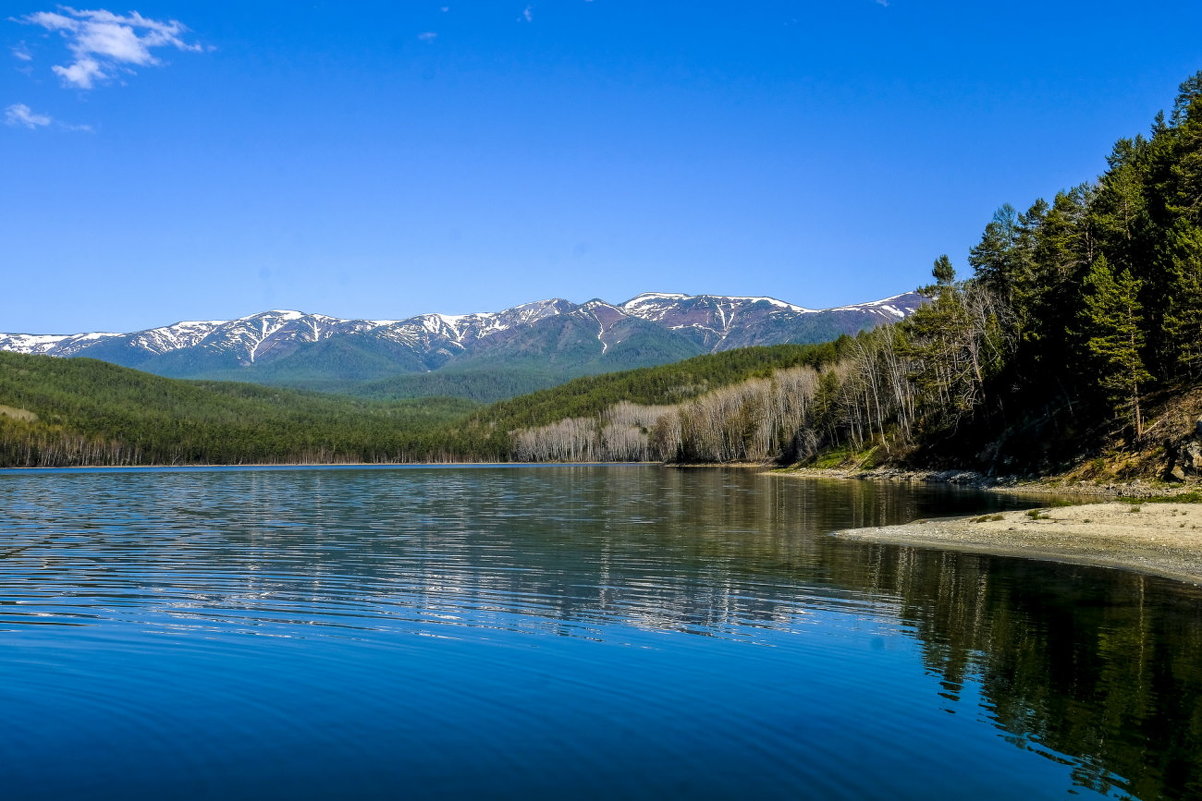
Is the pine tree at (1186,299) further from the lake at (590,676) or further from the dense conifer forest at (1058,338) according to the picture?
the lake at (590,676)

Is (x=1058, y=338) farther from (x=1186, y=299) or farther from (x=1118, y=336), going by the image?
(x=1186, y=299)

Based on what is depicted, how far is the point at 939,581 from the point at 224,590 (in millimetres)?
24197

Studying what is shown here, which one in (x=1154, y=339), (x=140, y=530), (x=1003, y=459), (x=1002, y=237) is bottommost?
(x=140, y=530)

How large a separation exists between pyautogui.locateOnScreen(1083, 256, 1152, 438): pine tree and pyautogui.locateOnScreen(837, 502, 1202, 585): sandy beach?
25156 mm

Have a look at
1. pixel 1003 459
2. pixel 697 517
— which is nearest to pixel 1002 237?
pixel 1003 459

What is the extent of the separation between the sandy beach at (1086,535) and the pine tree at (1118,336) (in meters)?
25.2

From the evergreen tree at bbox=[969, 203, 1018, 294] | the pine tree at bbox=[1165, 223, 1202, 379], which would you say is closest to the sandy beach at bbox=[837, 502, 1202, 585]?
the pine tree at bbox=[1165, 223, 1202, 379]

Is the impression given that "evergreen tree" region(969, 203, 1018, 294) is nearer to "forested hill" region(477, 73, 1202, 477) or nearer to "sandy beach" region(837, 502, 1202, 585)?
"forested hill" region(477, 73, 1202, 477)

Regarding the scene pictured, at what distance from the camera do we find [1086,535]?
40.2m

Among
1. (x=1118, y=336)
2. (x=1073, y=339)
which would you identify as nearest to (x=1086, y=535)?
(x=1118, y=336)

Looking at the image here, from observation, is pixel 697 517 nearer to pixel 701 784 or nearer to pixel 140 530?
pixel 140 530

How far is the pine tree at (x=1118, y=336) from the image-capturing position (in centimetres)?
6744

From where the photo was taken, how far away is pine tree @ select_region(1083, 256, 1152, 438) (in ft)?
221

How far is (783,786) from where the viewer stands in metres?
11.7
